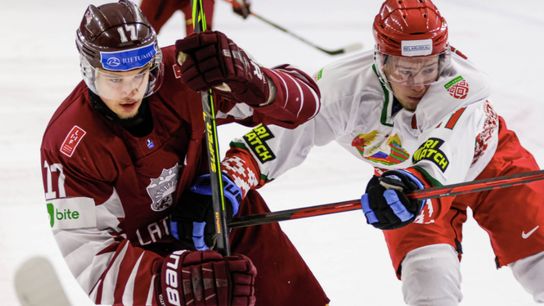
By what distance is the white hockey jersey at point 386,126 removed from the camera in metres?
2.50

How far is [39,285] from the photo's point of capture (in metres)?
2.74

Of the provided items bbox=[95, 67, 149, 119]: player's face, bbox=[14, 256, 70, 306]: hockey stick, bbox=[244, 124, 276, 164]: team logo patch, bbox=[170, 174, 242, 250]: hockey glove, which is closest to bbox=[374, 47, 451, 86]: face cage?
bbox=[244, 124, 276, 164]: team logo patch

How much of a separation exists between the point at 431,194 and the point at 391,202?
0.35ft

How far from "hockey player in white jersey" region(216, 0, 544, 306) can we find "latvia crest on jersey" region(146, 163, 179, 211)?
235 millimetres

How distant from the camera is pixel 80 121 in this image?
207 cm

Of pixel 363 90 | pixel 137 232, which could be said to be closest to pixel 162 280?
pixel 137 232

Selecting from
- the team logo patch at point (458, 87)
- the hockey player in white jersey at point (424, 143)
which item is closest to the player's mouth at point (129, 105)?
the hockey player in white jersey at point (424, 143)

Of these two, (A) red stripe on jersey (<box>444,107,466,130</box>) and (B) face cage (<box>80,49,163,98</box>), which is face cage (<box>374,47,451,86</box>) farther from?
(B) face cage (<box>80,49,163,98</box>)

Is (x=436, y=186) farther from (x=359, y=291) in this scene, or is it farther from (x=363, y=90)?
(x=359, y=291)

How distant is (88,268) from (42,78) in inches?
111

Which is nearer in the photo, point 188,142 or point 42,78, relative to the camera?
point 188,142

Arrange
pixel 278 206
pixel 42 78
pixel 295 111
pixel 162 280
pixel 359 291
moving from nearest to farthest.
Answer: pixel 162 280
pixel 295 111
pixel 359 291
pixel 278 206
pixel 42 78

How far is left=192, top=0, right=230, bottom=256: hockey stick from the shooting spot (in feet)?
6.90

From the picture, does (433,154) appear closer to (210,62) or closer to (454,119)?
(454,119)
